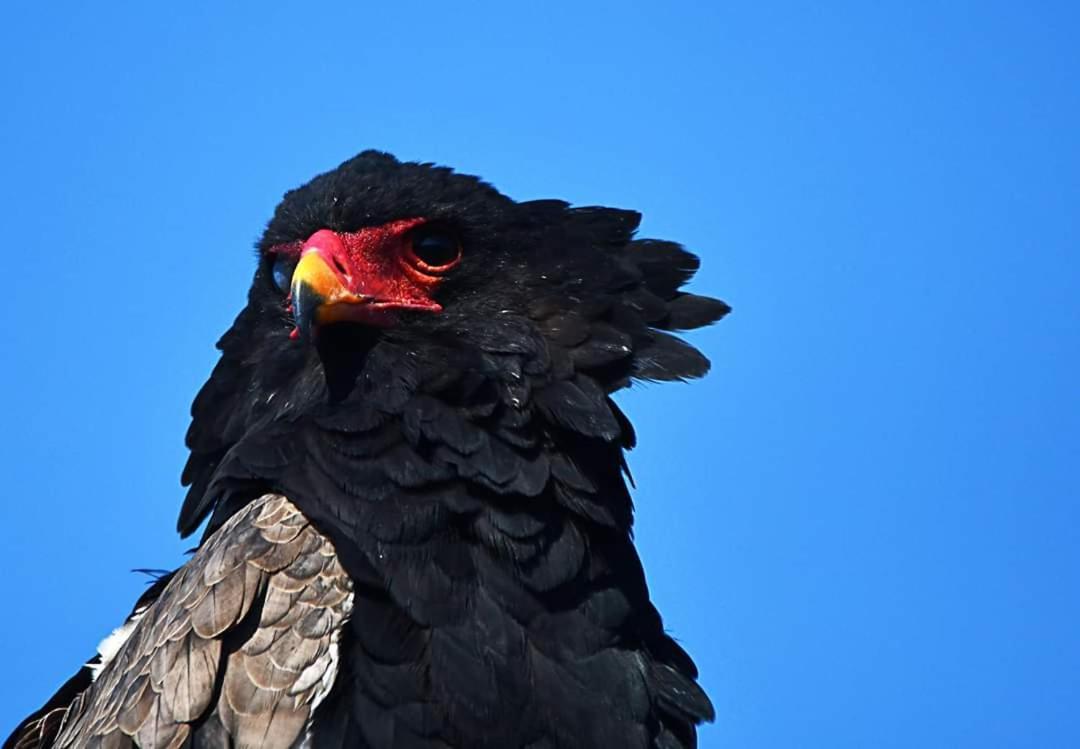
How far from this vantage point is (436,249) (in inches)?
293

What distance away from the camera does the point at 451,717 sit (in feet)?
19.9

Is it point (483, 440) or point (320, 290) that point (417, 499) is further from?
point (320, 290)

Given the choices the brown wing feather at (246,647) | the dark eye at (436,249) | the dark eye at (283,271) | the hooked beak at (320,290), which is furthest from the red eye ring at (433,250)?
the brown wing feather at (246,647)

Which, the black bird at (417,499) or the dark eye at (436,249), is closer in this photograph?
the black bird at (417,499)

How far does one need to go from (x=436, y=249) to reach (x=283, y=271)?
33.5 inches

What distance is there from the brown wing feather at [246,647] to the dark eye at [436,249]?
5.08 feet

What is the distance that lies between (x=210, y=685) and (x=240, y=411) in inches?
71.5

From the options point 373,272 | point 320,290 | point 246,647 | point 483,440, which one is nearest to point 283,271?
point 373,272

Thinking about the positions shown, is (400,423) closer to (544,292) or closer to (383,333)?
(383,333)

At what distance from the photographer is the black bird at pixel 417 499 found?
20.2 feet

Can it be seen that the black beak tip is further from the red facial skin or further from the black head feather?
the black head feather

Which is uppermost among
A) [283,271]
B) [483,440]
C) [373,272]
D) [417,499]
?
[283,271]

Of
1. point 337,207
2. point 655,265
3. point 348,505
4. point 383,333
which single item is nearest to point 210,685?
point 348,505

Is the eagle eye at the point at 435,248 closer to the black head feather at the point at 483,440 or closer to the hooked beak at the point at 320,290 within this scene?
the black head feather at the point at 483,440
